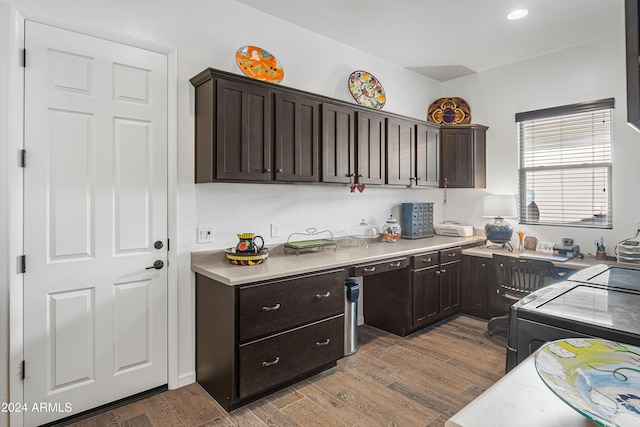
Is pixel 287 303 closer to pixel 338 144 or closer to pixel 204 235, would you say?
pixel 204 235

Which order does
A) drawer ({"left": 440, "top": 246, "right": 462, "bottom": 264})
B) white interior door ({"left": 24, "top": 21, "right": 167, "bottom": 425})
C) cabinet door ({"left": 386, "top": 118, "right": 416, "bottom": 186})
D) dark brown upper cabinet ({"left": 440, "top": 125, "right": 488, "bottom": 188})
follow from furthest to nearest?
1. dark brown upper cabinet ({"left": 440, "top": 125, "right": 488, "bottom": 188})
2. drawer ({"left": 440, "top": 246, "right": 462, "bottom": 264})
3. cabinet door ({"left": 386, "top": 118, "right": 416, "bottom": 186})
4. white interior door ({"left": 24, "top": 21, "right": 167, "bottom": 425})

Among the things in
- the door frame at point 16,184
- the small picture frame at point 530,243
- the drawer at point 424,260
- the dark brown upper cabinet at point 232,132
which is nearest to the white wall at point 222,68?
the door frame at point 16,184

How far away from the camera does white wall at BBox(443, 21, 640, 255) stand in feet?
11.1

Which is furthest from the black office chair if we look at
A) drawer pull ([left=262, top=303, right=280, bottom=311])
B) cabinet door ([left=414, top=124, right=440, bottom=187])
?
drawer pull ([left=262, top=303, right=280, bottom=311])

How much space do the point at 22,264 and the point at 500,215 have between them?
411 centimetres

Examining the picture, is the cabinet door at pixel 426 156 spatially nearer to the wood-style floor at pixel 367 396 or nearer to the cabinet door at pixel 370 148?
the cabinet door at pixel 370 148

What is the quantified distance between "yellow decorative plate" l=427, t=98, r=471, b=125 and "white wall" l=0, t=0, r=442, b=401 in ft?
4.35

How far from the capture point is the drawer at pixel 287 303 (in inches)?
87.4

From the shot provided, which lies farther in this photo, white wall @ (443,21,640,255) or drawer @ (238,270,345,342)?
white wall @ (443,21,640,255)

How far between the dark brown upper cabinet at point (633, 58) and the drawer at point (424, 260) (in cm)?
259

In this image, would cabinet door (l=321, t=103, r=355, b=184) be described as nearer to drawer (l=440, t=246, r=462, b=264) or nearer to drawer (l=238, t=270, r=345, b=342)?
drawer (l=238, t=270, r=345, b=342)

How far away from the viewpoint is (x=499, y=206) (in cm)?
397

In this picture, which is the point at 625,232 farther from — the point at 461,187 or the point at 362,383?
the point at 362,383

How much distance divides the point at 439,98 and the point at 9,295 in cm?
465
